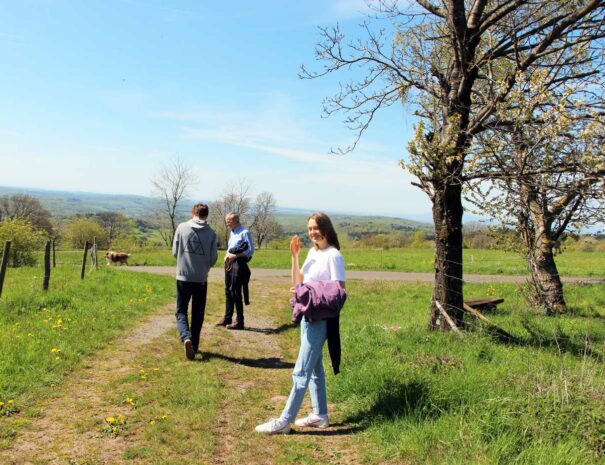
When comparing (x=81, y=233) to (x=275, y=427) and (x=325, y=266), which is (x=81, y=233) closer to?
(x=275, y=427)

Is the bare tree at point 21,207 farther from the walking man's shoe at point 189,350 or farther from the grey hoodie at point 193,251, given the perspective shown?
the walking man's shoe at point 189,350

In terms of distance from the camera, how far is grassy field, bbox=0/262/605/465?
398cm

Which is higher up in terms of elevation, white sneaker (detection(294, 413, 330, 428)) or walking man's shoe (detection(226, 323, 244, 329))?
white sneaker (detection(294, 413, 330, 428))

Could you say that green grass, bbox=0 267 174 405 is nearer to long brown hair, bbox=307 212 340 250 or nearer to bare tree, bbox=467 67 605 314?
long brown hair, bbox=307 212 340 250

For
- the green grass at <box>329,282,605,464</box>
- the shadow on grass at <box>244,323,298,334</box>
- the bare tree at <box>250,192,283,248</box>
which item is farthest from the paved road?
the bare tree at <box>250,192,283,248</box>

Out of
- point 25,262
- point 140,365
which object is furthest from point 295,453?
point 25,262

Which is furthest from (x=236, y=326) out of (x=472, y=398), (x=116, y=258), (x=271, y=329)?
(x=116, y=258)

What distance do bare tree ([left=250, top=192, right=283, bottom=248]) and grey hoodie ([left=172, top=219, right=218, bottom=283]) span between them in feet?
233

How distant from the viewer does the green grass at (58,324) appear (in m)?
5.71

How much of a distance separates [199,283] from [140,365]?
1.41 m

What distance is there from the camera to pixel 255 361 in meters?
7.13

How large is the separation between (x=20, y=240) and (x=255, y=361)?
23.3 metres

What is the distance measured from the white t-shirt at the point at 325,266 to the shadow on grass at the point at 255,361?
2831 mm

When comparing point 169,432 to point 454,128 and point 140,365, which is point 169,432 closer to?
point 140,365
